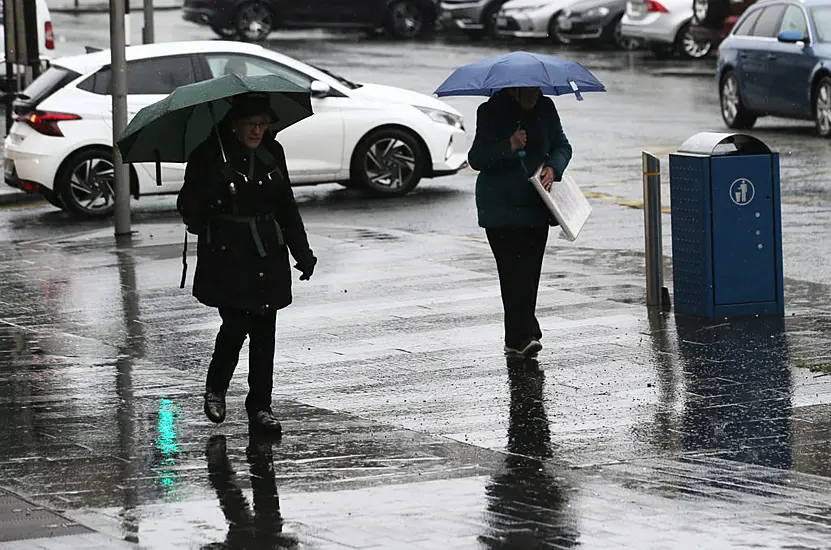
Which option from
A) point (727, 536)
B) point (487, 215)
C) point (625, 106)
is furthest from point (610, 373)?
point (625, 106)

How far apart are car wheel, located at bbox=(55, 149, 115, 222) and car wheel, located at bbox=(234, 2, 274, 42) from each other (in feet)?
68.5

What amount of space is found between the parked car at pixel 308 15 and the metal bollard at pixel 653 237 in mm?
26252

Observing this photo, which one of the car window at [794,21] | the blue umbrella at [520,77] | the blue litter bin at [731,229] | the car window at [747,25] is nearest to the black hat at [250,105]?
the blue umbrella at [520,77]

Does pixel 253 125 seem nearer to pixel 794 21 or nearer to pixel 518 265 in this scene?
pixel 518 265

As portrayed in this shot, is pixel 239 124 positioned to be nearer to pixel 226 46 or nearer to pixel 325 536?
pixel 325 536

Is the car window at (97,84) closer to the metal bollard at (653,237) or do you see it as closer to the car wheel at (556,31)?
the metal bollard at (653,237)

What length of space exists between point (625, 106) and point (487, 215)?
1576 cm

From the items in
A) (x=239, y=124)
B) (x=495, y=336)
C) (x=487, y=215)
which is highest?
(x=239, y=124)

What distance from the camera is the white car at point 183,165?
16359mm

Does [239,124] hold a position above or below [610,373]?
above

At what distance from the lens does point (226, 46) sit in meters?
17.1

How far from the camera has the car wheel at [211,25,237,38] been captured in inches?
1467

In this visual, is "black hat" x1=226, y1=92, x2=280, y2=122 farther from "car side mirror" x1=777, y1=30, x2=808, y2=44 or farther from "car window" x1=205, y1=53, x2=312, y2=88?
"car side mirror" x1=777, y1=30, x2=808, y2=44

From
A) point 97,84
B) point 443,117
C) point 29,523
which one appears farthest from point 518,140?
point 443,117
